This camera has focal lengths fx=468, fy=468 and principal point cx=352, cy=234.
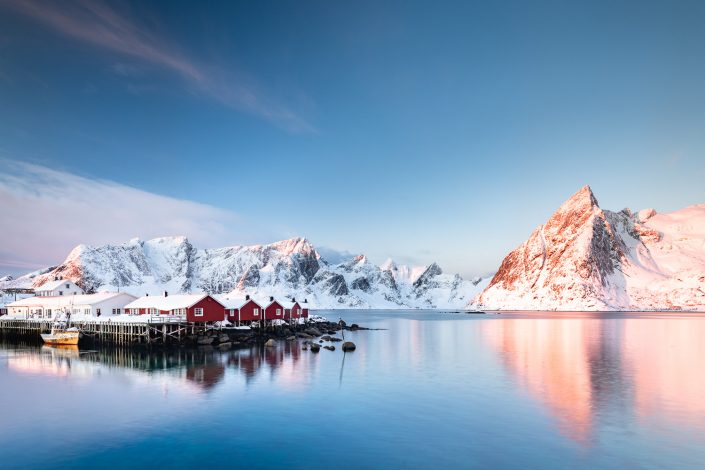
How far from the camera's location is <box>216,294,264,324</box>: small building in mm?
85688

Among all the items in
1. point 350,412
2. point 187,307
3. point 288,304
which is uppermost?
point 187,307

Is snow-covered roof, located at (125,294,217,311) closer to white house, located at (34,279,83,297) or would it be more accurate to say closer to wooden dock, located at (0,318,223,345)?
wooden dock, located at (0,318,223,345)

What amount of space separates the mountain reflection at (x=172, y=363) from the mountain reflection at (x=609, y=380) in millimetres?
23172

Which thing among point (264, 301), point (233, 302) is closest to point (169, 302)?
point (233, 302)

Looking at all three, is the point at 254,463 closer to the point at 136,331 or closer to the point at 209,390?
the point at 209,390

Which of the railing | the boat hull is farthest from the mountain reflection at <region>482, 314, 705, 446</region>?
the boat hull

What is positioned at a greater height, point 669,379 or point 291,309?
point 291,309

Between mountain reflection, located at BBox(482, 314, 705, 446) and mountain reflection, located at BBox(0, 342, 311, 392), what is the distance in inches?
912

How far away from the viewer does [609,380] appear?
4422 centimetres

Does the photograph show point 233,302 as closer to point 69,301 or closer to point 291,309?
point 291,309

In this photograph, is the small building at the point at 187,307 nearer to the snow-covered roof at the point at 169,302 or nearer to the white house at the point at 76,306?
the snow-covered roof at the point at 169,302

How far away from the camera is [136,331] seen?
76875 millimetres

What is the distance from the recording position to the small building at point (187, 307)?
76.1 metres

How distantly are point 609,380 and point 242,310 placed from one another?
204ft
